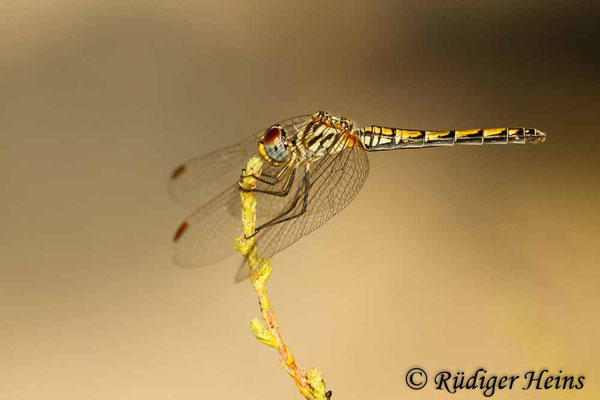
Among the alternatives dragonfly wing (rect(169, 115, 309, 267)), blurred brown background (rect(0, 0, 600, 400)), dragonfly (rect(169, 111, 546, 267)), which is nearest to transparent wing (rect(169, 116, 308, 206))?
dragonfly (rect(169, 111, 546, 267))

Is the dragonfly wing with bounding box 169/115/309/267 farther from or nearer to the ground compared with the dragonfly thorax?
nearer to the ground

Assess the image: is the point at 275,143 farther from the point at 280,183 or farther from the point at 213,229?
the point at 213,229

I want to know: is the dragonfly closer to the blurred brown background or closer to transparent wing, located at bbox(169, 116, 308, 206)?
transparent wing, located at bbox(169, 116, 308, 206)

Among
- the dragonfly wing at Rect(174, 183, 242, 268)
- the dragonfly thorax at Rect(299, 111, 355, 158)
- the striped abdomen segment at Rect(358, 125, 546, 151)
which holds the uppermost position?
the striped abdomen segment at Rect(358, 125, 546, 151)

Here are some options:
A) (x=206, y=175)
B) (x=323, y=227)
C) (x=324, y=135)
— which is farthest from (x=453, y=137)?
(x=323, y=227)

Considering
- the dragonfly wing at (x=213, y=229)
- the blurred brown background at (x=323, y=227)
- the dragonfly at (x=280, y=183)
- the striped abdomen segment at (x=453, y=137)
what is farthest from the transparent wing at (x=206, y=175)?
the blurred brown background at (x=323, y=227)

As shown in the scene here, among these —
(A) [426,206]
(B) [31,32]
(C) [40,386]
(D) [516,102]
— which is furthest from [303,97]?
(C) [40,386]
